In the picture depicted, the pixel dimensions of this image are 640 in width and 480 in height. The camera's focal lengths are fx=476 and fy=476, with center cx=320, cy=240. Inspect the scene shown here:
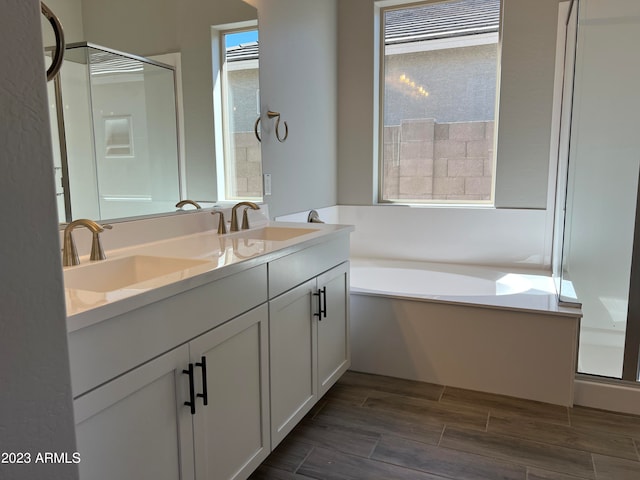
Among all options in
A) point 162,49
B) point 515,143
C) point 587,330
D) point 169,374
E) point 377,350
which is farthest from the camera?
point 515,143

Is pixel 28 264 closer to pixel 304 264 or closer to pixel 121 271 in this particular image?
pixel 121 271

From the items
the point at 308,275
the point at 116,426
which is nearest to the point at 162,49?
the point at 308,275

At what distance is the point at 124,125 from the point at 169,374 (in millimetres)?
934

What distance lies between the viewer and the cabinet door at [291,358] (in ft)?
5.58

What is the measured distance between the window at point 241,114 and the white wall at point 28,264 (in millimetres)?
1689

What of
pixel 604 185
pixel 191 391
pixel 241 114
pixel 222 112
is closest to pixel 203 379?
pixel 191 391

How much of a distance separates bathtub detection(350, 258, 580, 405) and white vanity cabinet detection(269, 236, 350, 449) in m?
0.27

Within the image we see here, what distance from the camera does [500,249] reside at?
320cm

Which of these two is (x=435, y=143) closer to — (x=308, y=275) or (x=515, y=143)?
(x=515, y=143)

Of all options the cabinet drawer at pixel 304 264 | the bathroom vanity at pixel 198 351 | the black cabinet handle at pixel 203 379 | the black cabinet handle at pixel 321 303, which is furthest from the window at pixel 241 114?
the black cabinet handle at pixel 203 379

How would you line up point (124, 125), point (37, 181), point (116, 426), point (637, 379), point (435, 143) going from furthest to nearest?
point (435, 143)
point (637, 379)
point (124, 125)
point (116, 426)
point (37, 181)

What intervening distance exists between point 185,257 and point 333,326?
93 cm

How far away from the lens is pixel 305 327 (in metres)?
1.93

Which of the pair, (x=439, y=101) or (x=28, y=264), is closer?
(x=28, y=264)
